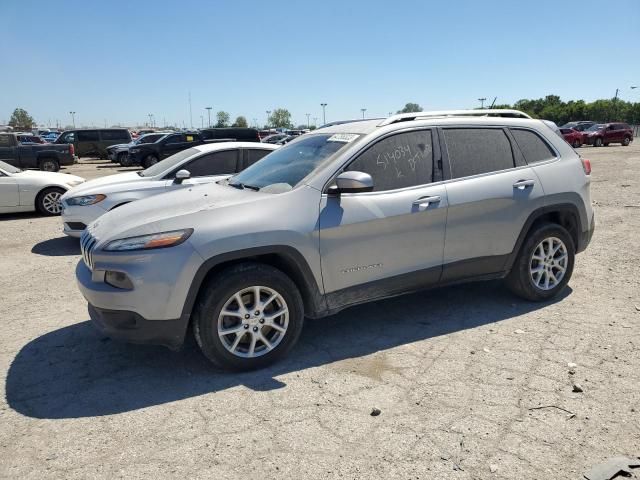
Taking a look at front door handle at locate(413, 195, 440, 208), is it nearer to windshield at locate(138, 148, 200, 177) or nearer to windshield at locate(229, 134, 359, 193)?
windshield at locate(229, 134, 359, 193)

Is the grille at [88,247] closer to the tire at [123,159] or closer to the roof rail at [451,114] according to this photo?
the roof rail at [451,114]

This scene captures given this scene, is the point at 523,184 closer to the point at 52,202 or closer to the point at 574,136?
the point at 52,202

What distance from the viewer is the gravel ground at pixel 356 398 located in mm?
2564

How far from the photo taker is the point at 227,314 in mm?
3357

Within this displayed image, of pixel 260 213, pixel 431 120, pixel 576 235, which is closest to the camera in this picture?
pixel 260 213

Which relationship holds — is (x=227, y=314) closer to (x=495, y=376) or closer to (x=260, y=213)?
(x=260, y=213)

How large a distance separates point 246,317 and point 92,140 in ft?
92.6

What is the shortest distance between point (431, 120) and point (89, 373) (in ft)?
11.1

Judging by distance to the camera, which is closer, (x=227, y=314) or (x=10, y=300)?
(x=227, y=314)

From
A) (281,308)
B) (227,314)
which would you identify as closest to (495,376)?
(281,308)

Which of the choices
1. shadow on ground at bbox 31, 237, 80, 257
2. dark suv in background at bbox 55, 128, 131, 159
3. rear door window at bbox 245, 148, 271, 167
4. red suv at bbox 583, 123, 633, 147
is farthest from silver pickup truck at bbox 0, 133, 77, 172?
red suv at bbox 583, 123, 633, 147

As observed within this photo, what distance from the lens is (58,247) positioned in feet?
24.6

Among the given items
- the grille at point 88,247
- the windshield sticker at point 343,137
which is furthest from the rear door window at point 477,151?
the grille at point 88,247

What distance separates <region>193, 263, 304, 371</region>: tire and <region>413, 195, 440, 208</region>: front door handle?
47.9 inches
